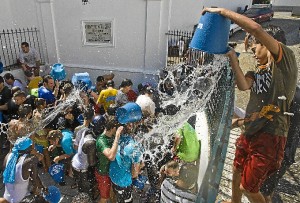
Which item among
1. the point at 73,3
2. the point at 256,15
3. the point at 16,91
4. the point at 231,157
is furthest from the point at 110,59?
the point at 256,15

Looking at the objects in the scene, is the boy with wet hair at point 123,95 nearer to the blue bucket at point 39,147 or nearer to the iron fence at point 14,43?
the blue bucket at point 39,147

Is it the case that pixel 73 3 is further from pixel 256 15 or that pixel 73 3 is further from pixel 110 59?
pixel 256 15

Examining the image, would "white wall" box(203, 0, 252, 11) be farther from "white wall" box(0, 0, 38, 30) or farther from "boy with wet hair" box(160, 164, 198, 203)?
"boy with wet hair" box(160, 164, 198, 203)

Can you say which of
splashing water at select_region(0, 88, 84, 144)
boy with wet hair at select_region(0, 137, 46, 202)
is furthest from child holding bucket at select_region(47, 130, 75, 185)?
boy with wet hair at select_region(0, 137, 46, 202)

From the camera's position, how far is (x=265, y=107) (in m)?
2.37

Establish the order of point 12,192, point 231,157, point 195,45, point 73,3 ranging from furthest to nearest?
point 73,3 → point 231,157 → point 12,192 → point 195,45

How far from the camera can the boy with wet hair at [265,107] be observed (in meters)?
2.25

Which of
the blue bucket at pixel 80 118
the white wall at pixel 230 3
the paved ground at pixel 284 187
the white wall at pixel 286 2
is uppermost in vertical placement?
the white wall at pixel 286 2

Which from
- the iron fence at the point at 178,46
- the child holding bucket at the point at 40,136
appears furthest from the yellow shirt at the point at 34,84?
the iron fence at the point at 178,46

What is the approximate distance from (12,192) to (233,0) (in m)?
24.8

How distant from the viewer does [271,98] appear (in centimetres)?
232

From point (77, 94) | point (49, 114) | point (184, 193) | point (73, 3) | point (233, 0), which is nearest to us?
point (184, 193)

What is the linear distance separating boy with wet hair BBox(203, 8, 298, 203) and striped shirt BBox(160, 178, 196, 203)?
1.94 feet

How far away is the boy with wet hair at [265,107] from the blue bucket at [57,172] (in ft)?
10.4
